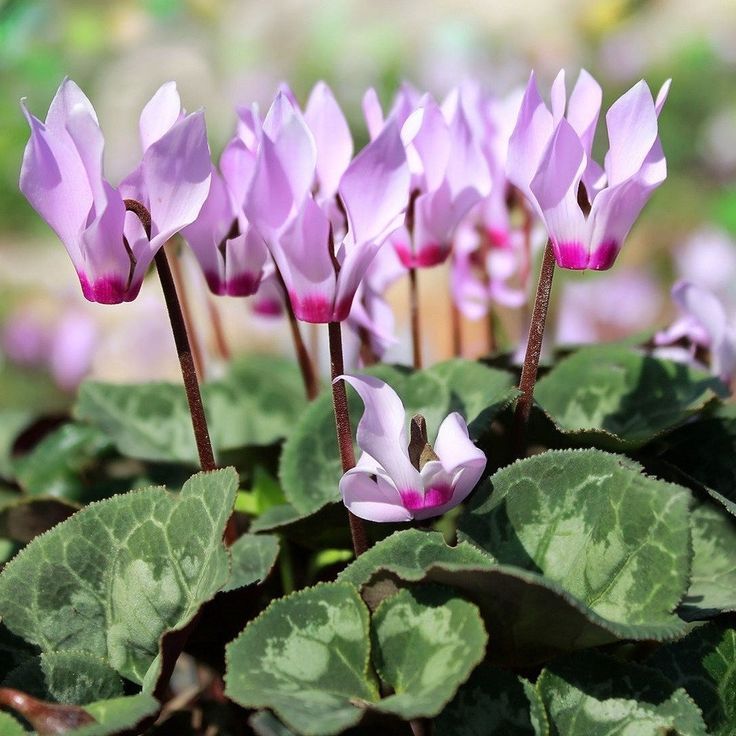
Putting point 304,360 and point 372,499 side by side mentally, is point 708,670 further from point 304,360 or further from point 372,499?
point 304,360

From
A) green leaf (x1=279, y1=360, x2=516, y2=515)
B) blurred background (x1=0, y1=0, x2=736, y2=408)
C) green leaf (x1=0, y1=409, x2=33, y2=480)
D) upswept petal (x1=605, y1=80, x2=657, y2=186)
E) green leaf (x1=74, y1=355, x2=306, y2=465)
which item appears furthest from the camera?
blurred background (x1=0, y1=0, x2=736, y2=408)

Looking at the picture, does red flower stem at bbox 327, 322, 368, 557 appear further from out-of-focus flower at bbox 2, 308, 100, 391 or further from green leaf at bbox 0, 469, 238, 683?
out-of-focus flower at bbox 2, 308, 100, 391

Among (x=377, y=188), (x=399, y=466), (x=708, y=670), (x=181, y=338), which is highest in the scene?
(x=377, y=188)

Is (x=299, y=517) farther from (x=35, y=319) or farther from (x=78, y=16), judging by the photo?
(x=78, y=16)

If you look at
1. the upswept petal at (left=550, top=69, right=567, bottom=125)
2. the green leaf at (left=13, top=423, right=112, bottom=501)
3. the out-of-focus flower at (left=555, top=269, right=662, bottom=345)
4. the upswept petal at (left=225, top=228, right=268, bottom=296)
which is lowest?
the out-of-focus flower at (left=555, top=269, right=662, bottom=345)

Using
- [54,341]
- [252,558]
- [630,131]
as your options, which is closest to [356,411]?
[252,558]

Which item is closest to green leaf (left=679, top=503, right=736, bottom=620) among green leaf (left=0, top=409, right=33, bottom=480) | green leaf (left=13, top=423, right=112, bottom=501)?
green leaf (left=13, top=423, right=112, bottom=501)

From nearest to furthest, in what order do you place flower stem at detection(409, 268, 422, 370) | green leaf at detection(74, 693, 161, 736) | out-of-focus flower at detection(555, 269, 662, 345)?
green leaf at detection(74, 693, 161, 736)
flower stem at detection(409, 268, 422, 370)
out-of-focus flower at detection(555, 269, 662, 345)
